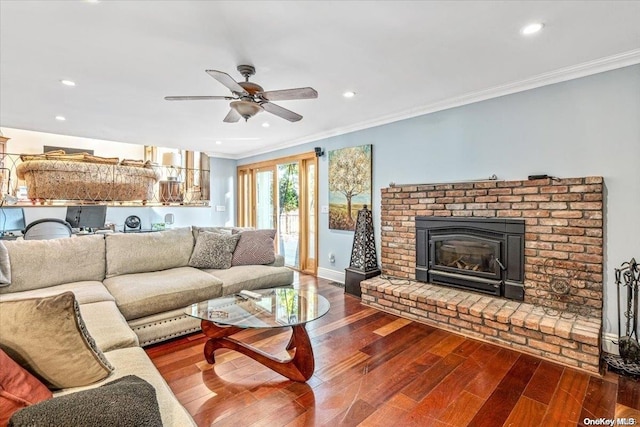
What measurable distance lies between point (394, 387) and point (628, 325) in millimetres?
1890

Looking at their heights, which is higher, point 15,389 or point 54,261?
point 54,261

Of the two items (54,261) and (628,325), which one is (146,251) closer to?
(54,261)

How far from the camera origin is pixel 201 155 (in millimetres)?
7051

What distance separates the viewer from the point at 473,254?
3.31m

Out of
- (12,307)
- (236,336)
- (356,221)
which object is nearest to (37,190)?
(236,336)

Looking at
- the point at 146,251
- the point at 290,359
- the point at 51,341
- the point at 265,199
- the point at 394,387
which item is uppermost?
the point at 265,199

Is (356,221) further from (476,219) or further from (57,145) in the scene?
(57,145)

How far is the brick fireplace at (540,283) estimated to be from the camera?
244 cm

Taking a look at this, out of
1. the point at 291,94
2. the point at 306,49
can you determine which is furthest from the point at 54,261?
the point at 306,49

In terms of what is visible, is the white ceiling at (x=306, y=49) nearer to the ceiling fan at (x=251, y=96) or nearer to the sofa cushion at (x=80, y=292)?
the ceiling fan at (x=251, y=96)

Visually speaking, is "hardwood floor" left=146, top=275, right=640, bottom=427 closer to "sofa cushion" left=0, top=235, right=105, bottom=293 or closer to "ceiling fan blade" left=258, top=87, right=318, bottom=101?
"sofa cushion" left=0, top=235, right=105, bottom=293

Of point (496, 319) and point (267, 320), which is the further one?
point (496, 319)

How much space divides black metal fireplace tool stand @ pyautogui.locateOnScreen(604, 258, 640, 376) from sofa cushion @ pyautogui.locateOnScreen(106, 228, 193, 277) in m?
3.99

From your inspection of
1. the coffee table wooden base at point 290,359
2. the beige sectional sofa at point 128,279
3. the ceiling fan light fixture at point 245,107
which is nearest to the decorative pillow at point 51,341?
the beige sectional sofa at point 128,279
